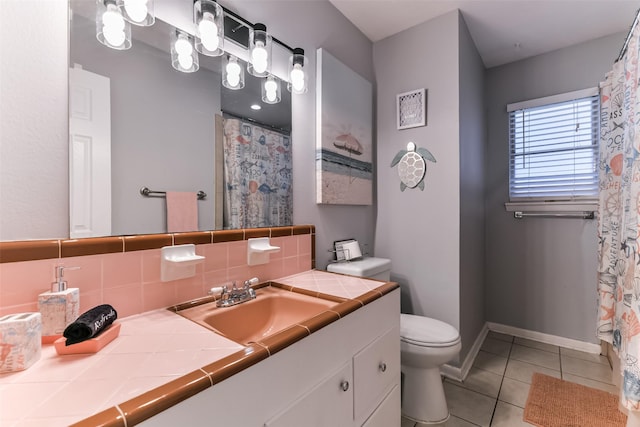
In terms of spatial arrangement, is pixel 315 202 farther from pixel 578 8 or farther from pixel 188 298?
pixel 578 8

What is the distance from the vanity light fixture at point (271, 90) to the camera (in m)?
1.45

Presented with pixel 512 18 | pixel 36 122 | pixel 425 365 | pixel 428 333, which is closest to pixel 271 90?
pixel 36 122

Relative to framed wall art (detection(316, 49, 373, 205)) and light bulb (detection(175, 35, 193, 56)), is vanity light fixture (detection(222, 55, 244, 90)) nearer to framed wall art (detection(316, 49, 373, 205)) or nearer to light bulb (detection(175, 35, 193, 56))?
light bulb (detection(175, 35, 193, 56))

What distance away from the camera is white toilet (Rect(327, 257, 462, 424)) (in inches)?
60.2

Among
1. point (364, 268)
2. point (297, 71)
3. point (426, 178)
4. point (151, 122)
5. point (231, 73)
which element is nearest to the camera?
point (151, 122)

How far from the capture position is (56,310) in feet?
2.40

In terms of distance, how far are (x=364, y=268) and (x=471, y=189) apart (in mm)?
1163

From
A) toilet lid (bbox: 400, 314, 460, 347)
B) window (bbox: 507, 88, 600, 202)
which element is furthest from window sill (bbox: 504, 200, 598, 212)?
toilet lid (bbox: 400, 314, 460, 347)

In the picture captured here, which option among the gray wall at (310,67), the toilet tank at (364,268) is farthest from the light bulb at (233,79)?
the toilet tank at (364,268)

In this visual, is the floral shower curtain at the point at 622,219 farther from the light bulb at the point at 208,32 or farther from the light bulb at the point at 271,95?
the light bulb at the point at 208,32

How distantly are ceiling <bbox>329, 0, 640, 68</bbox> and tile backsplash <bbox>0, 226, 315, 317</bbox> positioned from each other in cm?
173

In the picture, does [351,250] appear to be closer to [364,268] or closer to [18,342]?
[364,268]

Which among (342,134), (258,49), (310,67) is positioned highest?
(310,67)

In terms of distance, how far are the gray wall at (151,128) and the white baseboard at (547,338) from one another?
2.83 m
